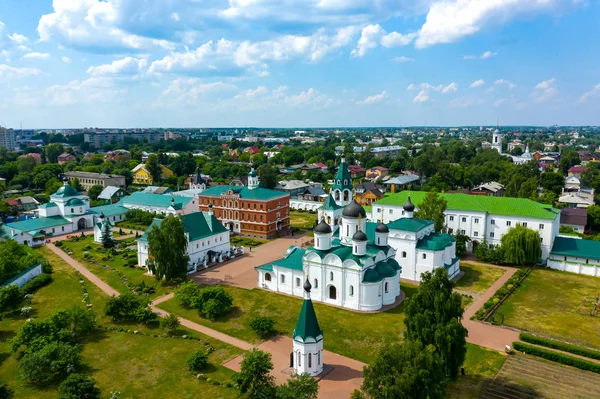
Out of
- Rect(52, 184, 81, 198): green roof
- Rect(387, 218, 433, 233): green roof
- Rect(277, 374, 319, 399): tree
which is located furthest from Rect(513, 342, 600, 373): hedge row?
Rect(52, 184, 81, 198): green roof

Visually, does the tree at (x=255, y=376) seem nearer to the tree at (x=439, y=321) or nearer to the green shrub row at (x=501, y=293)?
the tree at (x=439, y=321)

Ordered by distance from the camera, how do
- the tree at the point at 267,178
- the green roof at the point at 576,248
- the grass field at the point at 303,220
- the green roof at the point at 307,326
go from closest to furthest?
→ the green roof at the point at 307,326, the green roof at the point at 576,248, the grass field at the point at 303,220, the tree at the point at 267,178

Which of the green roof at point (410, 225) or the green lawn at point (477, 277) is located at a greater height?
the green roof at point (410, 225)

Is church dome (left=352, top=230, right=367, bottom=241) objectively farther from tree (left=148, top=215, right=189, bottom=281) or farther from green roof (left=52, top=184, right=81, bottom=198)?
green roof (left=52, top=184, right=81, bottom=198)

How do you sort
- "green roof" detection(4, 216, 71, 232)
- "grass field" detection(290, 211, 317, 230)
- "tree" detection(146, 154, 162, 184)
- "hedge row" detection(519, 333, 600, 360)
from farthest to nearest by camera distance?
"tree" detection(146, 154, 162, 184), "grass field" detection(290, 211, 317, 230), "green roof" detection(4, 216, 71, 232), "hedge row" detection(519, 333, 600, 360)

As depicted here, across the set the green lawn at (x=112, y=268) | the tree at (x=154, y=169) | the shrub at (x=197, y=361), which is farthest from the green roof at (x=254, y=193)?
the tree at (x=154, y=169)

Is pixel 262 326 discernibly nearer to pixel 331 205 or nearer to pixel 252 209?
pixel 331 205

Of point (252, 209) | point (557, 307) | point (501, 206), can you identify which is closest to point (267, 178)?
point (252, 209)
